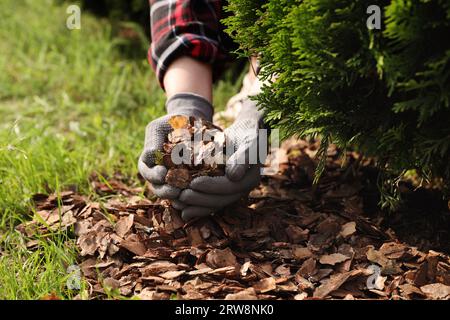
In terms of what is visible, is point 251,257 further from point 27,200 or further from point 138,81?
point 138,81

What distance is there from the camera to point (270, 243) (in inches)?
93.8

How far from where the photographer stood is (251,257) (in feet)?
7.49

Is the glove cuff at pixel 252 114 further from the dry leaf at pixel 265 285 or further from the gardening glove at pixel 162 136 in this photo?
the dry leaf at pixel 265 285

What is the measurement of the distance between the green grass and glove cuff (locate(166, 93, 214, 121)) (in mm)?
515

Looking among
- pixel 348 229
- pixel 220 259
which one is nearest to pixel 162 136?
pixel 220 259

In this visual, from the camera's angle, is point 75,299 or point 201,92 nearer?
point 75,299

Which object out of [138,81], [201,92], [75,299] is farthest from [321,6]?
[138,81]

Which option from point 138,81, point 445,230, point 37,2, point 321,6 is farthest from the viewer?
point 37,2

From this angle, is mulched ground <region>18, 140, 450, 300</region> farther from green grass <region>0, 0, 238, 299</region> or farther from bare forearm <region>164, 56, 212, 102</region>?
bare forearm <region>164, 56, 212, 102</region>

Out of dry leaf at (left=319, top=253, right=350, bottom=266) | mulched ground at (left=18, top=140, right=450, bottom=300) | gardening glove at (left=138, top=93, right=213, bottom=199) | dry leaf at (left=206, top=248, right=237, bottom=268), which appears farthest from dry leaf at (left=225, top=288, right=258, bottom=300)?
gardening glove at (left=138, top=93, right=213, bottom=199)

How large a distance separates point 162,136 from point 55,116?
1.53m

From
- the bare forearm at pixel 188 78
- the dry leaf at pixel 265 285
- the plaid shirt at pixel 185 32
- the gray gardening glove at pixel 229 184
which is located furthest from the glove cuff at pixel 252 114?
the dry leaf at pixel 265 285
